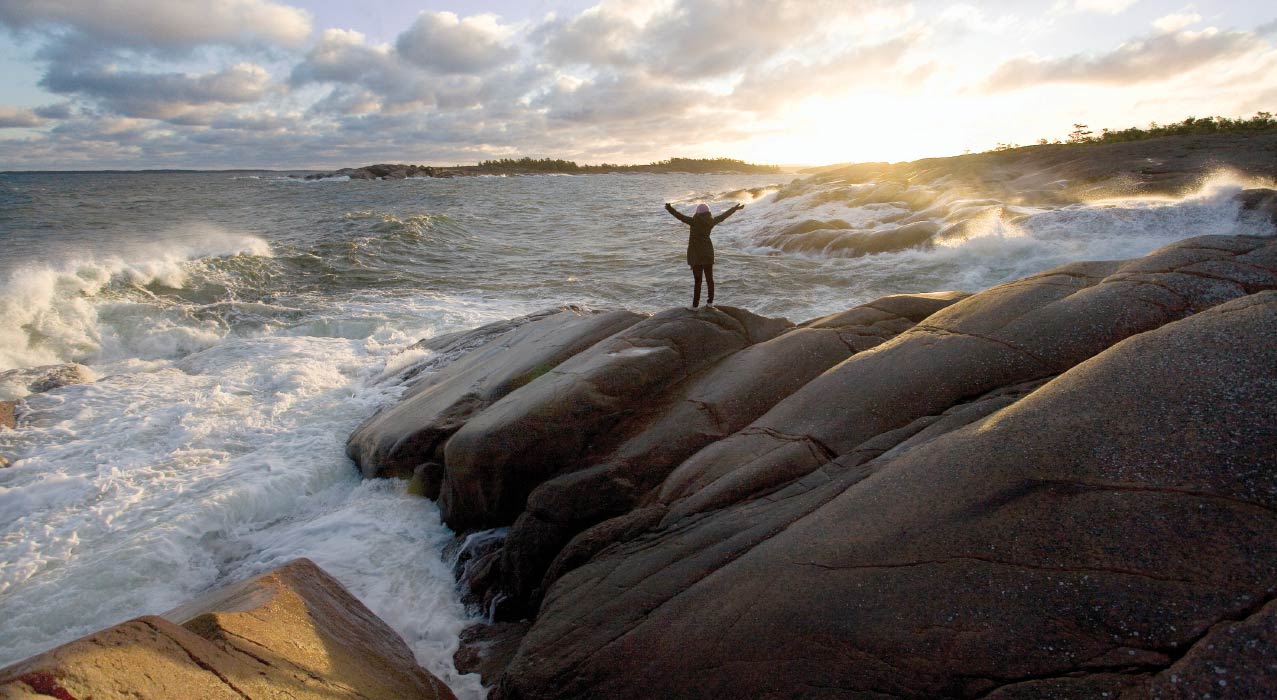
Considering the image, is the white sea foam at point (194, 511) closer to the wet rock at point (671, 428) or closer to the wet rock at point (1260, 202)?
the wet rock at point (671, 428)

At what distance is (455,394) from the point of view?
842 cm

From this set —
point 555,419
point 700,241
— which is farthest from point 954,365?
point 700,241

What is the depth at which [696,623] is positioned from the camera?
3.63m

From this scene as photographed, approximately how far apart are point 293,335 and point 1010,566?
627 inches

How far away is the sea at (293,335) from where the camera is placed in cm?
630

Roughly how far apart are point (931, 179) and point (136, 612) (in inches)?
1455

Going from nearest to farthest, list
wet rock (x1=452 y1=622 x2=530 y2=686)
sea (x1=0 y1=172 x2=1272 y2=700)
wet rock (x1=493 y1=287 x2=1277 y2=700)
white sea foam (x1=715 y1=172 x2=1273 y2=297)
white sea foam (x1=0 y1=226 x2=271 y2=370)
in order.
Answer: wet rock (x1=493 y1=287 x2=1277 y2=700) → wet rock (x1=452 y1=622 x2=530 y2=686) → sea (x1=0 y1=172 x2=1272 y2=700) → white sea foam (x1=0 y1=226 x2=271 y2=370) → white sea foam (x1=715 y1=172 x2=1273 y2=297)

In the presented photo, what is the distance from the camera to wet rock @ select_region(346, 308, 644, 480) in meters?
7.70

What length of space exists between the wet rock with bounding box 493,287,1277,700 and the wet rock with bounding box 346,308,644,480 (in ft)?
13.1

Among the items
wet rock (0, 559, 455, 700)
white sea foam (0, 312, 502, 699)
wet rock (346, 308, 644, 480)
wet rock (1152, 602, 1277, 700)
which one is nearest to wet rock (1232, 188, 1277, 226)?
wet rock (346, 308, 644, 480)

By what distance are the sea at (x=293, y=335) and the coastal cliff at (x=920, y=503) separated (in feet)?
5.08

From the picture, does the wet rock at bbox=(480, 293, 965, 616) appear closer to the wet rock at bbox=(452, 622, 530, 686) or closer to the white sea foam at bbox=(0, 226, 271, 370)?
the wet rock at bbox=(452, 622, 530, 686)

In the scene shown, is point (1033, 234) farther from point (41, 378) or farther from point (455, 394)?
point (41, 378)

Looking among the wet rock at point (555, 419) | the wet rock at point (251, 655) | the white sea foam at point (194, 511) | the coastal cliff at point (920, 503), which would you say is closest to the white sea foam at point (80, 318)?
the white sea foam at point (194, 511)
